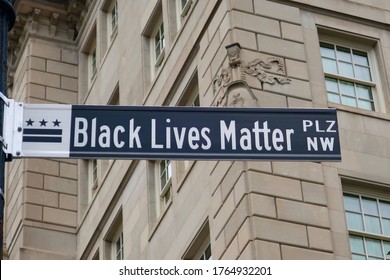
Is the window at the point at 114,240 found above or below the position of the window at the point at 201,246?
above

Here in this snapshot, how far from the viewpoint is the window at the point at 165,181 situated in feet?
81.5

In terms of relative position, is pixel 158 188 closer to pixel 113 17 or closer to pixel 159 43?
pixel 159 43

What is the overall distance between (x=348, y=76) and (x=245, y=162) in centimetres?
440

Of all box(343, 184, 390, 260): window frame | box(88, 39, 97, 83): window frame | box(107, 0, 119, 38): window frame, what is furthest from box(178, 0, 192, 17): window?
box(88, 39, 97, 83): window frame

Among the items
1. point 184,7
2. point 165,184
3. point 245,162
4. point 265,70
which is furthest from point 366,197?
point 184,7

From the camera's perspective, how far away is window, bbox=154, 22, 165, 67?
90.0ft

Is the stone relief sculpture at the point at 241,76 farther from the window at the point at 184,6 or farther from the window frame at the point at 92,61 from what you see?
the window frame at the point at 92,61

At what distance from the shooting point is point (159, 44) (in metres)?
28.2

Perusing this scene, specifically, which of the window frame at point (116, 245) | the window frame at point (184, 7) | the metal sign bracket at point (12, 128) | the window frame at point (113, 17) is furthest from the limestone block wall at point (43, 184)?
the metal sign bracket at point (12, 128)

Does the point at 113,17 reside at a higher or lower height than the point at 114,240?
higher

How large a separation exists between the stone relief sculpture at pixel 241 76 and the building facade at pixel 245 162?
0.09 feet

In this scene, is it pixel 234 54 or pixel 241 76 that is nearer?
pixel 241 76

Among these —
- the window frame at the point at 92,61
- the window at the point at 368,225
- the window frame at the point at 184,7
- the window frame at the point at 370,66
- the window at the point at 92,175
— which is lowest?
the window at the point at 368,225

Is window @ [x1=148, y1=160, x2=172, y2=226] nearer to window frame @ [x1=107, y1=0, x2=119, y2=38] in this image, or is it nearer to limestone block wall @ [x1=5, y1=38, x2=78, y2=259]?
limestone block wall @ [x1=5, y1=38, x2=78, y2=259]
